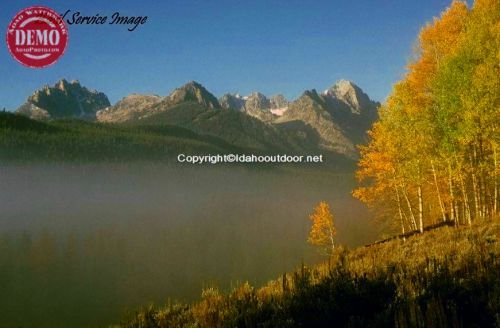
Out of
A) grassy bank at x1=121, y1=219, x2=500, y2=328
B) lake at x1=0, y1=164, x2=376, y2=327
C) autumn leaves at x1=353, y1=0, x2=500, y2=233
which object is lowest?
lake at x1=0, y1=164, x2=376, y2=327

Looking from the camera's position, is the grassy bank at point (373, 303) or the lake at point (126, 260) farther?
the lake at point (126, 260)

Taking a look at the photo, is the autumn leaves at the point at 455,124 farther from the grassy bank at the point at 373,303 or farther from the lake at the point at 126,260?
the grassy bank at the point at 373,303

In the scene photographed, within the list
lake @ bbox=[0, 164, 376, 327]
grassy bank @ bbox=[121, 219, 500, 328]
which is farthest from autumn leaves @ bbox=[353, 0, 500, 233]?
grassy bank @ bbox=[121, 219, 500, 328]

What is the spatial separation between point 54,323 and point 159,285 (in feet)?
53.2

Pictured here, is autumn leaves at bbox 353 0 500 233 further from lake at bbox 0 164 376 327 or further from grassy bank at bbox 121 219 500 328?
grassy bank at bbox 121 219 500 328

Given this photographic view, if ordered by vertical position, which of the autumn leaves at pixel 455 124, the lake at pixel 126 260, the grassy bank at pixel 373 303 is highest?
the autumn leaves at pixel 455 124

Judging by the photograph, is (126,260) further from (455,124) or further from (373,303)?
(373,303)

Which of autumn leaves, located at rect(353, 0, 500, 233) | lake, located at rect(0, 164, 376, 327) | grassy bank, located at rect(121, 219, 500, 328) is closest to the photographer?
grassy bank, located at rect(121, 219, 500, 328)

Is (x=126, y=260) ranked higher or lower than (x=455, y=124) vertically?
lower

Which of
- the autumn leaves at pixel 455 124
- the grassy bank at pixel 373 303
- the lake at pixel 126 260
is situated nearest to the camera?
the grassy bank at pixel 373 303

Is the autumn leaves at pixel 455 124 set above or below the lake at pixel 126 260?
above

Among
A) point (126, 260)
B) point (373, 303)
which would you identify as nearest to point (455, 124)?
point (373, 303)

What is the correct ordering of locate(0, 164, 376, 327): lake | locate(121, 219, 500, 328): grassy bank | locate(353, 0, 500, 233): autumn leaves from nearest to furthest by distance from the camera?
1. locate(121, 219, 500, 328): grassy bank
2. locate(353, 0, 500, 233): autumn leaves
3. locate(0, 164, 376, 327): lake

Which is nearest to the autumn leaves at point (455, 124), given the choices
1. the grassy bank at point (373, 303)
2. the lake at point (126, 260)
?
the lake at point (126, 260)
